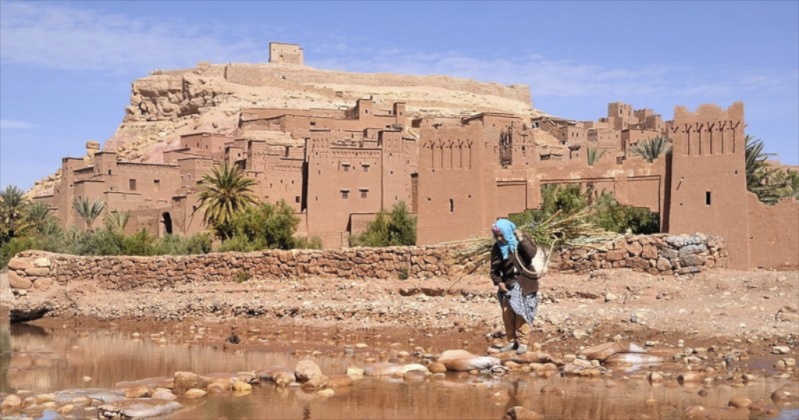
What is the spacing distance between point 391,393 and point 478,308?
21.3ft

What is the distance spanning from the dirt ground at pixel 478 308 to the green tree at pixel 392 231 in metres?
14.6

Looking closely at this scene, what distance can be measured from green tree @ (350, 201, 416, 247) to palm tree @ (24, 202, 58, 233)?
17896 millimetres

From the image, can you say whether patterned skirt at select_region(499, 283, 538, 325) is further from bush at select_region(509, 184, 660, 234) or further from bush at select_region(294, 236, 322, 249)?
bush at select_region(294, 236, 322, 249)

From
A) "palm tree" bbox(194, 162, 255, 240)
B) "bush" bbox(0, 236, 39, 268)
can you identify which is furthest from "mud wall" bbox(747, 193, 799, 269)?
"bush" bbox(0, 236, 39, 268)

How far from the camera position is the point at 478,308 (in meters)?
15.3

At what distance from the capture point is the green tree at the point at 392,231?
34.5 m

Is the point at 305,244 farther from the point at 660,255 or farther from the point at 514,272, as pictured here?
the point at 514,272

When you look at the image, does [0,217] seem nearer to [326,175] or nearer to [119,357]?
[326,175]

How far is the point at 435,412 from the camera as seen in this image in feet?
26.1

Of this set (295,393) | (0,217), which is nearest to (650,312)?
(295,393)

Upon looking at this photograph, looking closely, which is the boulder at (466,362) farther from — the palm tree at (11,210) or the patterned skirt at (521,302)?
the palm tree at (11,210)

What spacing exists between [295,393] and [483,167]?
1915 cm

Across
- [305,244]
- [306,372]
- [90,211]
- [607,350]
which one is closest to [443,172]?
[305,244]

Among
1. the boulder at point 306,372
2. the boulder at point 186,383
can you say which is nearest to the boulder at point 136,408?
the boulder at point 186,383
